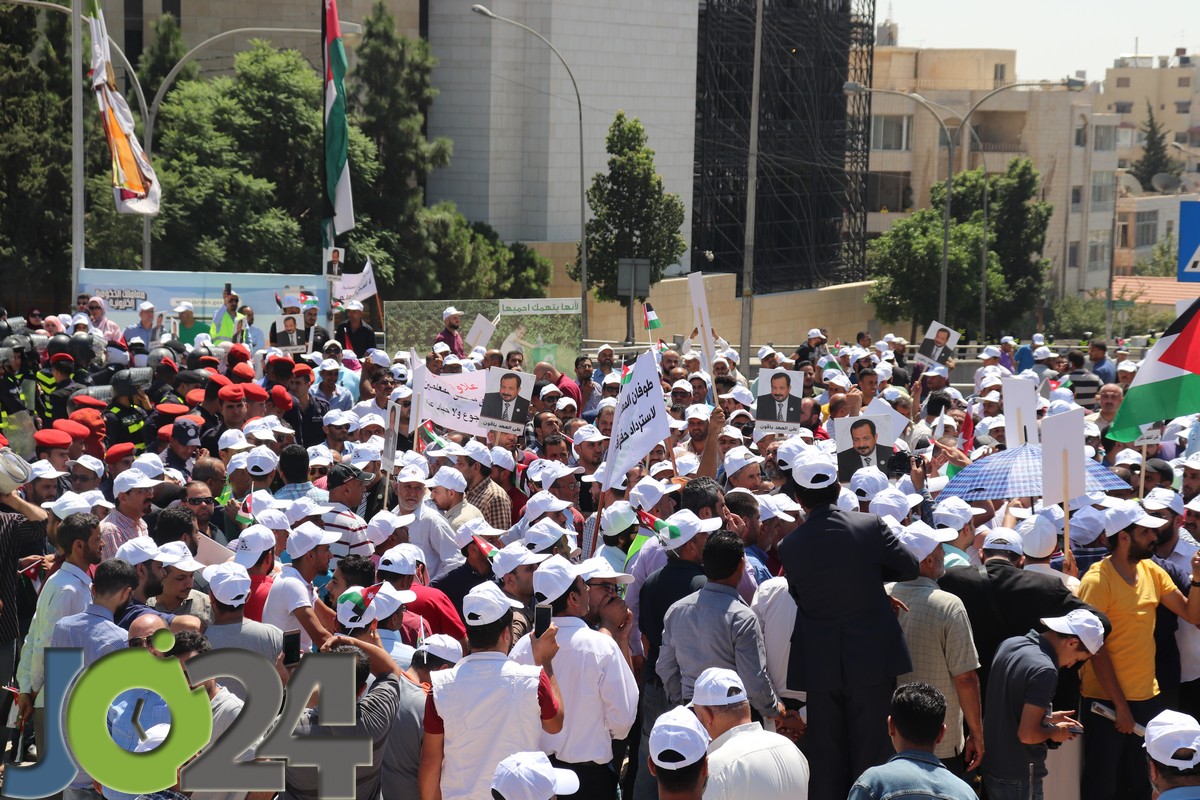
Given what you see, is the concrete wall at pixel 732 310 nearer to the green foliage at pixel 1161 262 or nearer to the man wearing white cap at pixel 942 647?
the green foliage at pixel 1161 262

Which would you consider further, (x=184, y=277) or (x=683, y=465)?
(x=184, y=277)

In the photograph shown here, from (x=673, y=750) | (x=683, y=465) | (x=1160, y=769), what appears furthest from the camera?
(x=683, y=465)

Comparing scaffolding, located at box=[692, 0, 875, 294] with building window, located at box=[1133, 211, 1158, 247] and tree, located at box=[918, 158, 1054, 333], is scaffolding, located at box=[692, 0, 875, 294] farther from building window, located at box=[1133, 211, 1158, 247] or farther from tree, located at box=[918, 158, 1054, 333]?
building window, located at box=[1133, 211, 1158, 247]

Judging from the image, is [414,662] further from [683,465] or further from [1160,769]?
[683,465]

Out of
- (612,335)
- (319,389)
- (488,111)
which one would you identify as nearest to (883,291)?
(612,335)

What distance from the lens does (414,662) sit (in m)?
6.01

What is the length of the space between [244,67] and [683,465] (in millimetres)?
32888

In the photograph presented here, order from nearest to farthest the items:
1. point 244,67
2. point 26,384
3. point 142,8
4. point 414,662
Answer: point 414,662
point 26,384
point 244,67
point 142,8

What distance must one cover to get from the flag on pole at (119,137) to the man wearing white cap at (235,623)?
1598 centimetres

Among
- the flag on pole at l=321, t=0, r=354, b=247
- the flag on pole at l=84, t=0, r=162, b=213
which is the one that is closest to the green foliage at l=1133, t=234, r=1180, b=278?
the flag on pole at l=321, t=0, r=354, b=247

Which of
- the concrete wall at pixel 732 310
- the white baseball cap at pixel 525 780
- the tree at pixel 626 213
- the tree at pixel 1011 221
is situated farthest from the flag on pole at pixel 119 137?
the tree at pixel 1011 221

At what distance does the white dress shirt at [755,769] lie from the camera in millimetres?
4996

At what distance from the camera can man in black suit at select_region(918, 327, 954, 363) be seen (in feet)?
59.1

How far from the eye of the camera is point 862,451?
9.91 m
